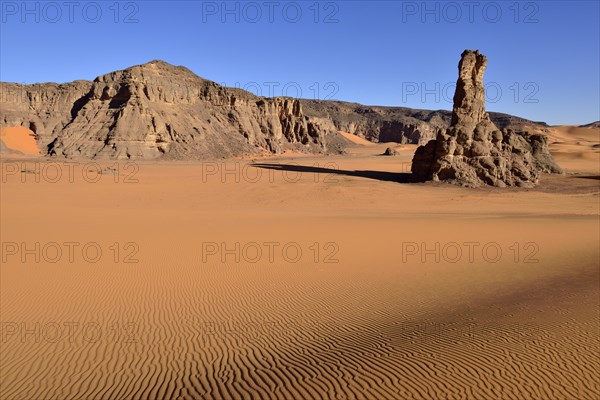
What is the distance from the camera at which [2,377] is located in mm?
5289

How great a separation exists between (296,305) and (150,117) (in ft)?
165

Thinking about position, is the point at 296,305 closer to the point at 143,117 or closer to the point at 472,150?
the point at 472,150

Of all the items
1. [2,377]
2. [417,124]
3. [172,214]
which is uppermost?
[417,124]

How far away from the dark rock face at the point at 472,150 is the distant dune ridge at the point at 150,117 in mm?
34612

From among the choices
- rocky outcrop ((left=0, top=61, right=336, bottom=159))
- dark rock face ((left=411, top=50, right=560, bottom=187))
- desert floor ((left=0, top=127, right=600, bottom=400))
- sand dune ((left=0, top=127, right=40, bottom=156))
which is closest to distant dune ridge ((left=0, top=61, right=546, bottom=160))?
rocky outcrop ((left=0, top=61, right=336, bottom=159))

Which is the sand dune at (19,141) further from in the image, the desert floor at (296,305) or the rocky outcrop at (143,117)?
the desert floor at (296,305)

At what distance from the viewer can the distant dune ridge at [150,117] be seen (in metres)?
50.8

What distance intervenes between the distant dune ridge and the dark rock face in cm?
3461

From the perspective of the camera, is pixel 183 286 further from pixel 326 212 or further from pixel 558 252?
pixel 326 212

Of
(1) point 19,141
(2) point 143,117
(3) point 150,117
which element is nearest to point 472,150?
(3) point 150,117

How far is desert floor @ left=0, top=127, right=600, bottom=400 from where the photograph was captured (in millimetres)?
5074

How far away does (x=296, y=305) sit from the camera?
324 inches

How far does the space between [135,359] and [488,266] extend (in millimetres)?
9701

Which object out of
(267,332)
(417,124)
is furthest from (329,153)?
(267,332)
